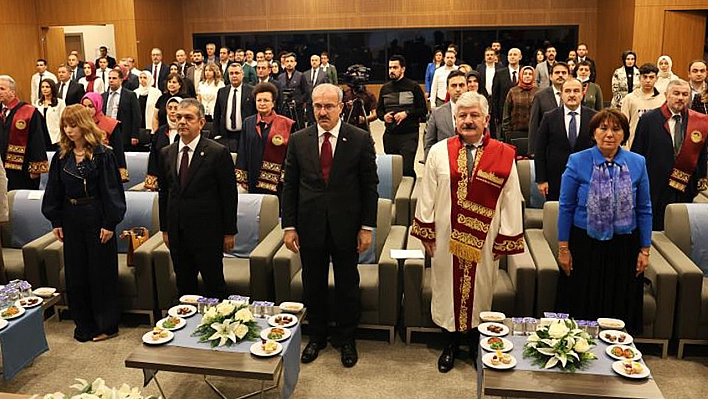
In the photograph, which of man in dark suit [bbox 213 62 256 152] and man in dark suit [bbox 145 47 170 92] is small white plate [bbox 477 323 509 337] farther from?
man in dark suit [bbox 145 47 170 92]

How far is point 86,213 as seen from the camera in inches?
181

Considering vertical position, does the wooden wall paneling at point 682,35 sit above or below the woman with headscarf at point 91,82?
above

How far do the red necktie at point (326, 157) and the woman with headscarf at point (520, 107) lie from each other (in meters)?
3.75

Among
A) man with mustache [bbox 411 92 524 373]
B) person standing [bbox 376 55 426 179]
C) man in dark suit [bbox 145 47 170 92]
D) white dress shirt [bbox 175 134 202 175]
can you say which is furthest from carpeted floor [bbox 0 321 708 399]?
man in dark suit [bbox 145 47 170 92]

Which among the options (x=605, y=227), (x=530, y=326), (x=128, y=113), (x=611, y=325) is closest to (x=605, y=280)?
(x=605, y=227)

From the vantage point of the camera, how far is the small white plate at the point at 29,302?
4.18 m

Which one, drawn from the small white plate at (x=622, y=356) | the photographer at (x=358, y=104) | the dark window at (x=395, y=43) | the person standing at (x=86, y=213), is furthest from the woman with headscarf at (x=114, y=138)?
the dark window at (x=395, y=43)

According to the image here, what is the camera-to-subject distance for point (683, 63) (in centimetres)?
1303

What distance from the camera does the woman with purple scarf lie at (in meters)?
4.00

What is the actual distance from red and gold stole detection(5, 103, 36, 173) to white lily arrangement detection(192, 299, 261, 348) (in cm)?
345

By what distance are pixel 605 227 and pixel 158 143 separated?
11.9ft

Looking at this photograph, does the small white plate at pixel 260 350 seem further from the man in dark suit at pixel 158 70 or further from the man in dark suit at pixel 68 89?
the man in dark suit at pixel 158 70

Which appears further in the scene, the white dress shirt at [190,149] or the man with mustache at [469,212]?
the white dress shirt at [190,149]

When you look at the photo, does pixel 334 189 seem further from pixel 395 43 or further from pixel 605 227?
pixel 395 43
